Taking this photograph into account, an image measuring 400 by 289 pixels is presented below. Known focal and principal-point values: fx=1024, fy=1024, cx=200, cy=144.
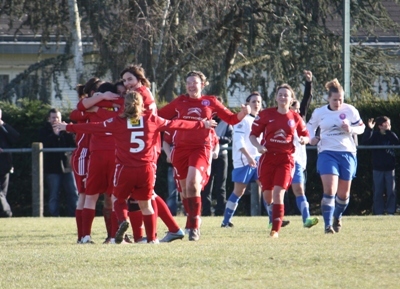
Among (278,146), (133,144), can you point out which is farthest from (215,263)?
(278,146)

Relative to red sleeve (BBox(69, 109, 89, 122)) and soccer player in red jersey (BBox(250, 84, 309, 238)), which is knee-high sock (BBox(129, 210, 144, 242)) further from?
soccer player in red jersey (BBox(250, 84, 309, 238))

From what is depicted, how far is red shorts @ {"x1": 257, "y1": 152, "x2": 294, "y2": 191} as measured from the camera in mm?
12328

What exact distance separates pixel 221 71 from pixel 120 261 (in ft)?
51.7

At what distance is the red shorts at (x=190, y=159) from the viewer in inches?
471

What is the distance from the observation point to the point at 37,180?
20.4m

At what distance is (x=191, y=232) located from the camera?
1160cm

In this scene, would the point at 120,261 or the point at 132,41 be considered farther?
the point at 132,41

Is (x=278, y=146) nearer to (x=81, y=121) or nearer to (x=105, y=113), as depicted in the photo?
(x=105, y=113)

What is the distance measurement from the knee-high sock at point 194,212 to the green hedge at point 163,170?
839 cm

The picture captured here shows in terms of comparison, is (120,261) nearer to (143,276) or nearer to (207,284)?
(143,276)

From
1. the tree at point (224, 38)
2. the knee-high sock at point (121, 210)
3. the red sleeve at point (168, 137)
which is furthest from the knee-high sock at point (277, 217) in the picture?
the tree at point (224, 38)

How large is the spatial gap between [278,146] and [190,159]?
3.84ft

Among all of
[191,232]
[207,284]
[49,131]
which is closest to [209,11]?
[49,131]

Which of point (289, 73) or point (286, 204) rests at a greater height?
point (289, 73)
